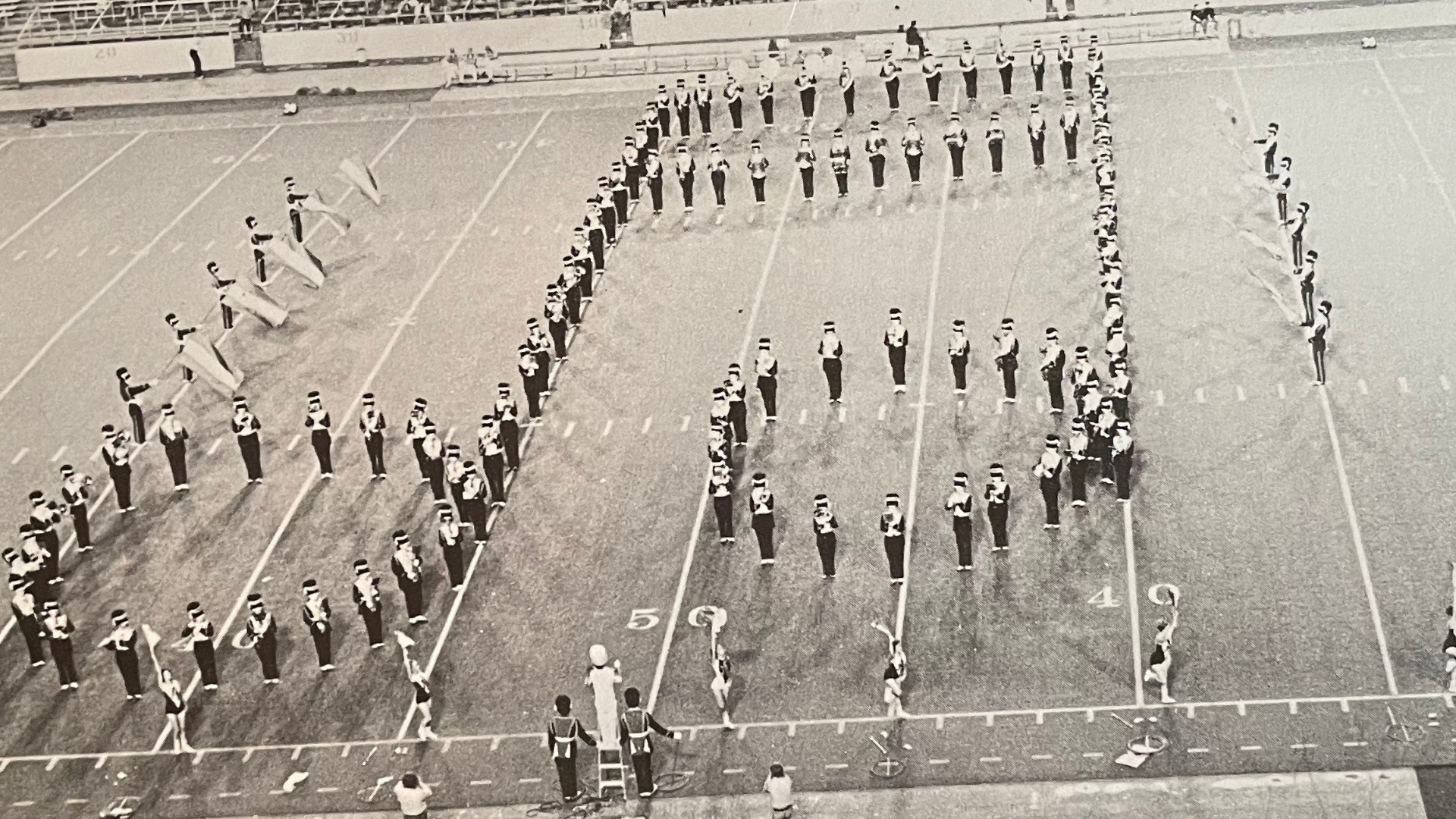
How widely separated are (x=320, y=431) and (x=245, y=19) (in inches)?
884

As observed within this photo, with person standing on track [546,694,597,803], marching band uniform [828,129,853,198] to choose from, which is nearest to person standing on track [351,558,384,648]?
person standing on track [546,694,597,803]

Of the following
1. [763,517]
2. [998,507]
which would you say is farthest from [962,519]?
[763,517]

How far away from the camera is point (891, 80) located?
3284cm

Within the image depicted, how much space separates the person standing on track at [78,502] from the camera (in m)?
20.0

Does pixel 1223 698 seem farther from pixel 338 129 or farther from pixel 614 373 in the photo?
pixel 338 129

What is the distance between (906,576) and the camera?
18219mm

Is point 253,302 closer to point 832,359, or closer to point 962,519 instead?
point 832,359

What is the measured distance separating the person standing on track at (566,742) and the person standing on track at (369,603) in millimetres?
2816

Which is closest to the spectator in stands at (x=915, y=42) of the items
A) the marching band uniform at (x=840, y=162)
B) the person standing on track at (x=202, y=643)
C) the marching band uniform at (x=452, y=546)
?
the marching band uniform at (x=840, y=162)

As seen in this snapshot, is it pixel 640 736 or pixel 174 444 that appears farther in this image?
pixel 174 444

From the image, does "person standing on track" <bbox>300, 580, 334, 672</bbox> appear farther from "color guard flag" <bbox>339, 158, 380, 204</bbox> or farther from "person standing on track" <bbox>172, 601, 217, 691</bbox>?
"color guard flag" <bbox>339, 158, 380, 204</bbox>

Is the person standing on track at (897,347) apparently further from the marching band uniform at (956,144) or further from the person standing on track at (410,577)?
the marching band uniform at (956,144)

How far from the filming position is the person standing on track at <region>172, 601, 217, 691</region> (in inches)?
667

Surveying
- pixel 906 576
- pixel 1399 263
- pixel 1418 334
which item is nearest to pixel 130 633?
pixel 906 576
